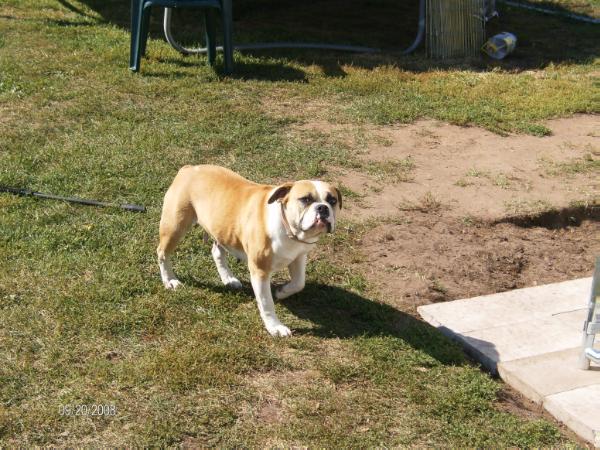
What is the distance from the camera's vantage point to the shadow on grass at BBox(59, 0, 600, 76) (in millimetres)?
11250

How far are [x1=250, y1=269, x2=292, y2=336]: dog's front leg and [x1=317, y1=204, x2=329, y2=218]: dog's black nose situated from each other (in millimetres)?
615

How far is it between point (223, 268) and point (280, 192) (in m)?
1.11

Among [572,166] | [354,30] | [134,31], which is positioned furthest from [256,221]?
[354,30]

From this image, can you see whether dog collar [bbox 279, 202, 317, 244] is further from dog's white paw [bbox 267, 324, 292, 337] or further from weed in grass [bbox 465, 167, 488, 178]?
weed in grass [bbox 465, 167, 488, 178]

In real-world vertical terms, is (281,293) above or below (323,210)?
below

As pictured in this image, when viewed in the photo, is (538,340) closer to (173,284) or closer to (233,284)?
(233,284)

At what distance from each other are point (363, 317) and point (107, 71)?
6.35m

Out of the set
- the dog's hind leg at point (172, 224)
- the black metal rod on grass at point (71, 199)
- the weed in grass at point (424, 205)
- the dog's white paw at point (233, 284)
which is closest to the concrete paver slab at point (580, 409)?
the dog's white paw at point (233, 284)

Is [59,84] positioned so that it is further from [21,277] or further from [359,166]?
[21,277]

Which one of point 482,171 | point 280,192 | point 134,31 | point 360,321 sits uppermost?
point 134,31

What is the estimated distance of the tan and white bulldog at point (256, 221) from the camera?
14.5 ft

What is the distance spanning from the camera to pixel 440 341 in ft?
16.0

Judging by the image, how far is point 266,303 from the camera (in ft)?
15.6

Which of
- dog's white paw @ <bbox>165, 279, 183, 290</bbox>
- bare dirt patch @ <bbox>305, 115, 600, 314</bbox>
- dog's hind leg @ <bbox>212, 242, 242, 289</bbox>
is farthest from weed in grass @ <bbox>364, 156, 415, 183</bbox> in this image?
dog's white paw @ <bbox>165, 279, 183, 290</bbox>
